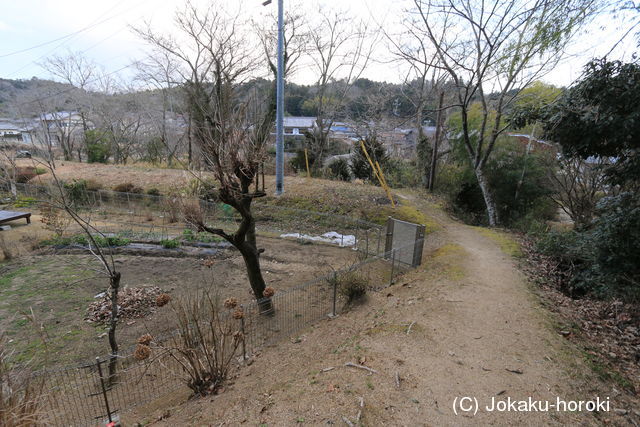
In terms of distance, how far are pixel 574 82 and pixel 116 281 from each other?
374 inches

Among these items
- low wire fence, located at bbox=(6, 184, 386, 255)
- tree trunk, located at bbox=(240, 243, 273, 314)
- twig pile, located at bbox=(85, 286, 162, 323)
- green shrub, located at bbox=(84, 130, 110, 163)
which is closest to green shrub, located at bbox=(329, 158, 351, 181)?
low wire fence, located at bbox=(6, 184, 386, 255)

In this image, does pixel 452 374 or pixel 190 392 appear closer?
pixel 452 374

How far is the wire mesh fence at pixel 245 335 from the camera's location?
4.18m

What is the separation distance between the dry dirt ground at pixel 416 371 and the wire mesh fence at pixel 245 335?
386 millimetres

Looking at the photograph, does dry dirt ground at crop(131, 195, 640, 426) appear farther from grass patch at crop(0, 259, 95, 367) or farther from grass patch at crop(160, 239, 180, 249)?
grass patch at crop(160, 239, 180, 249)

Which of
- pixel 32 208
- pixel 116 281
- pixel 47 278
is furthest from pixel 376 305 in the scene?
pixel 32 208

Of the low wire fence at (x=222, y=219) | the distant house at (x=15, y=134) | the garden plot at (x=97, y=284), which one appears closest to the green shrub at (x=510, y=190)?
the low wire fence at (x=222, y=219)

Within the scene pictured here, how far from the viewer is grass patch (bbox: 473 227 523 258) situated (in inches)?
370

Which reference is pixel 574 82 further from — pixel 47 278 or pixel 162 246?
pixel 47 278

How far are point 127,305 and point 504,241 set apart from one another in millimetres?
11175

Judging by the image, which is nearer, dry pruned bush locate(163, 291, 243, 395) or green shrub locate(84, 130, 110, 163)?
dry pruned bush locate(163, 291, 243, 395)

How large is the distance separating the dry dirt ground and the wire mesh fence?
386 mm

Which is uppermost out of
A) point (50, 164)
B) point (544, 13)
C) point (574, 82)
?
point (544, 13)

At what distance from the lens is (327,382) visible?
3.86m
